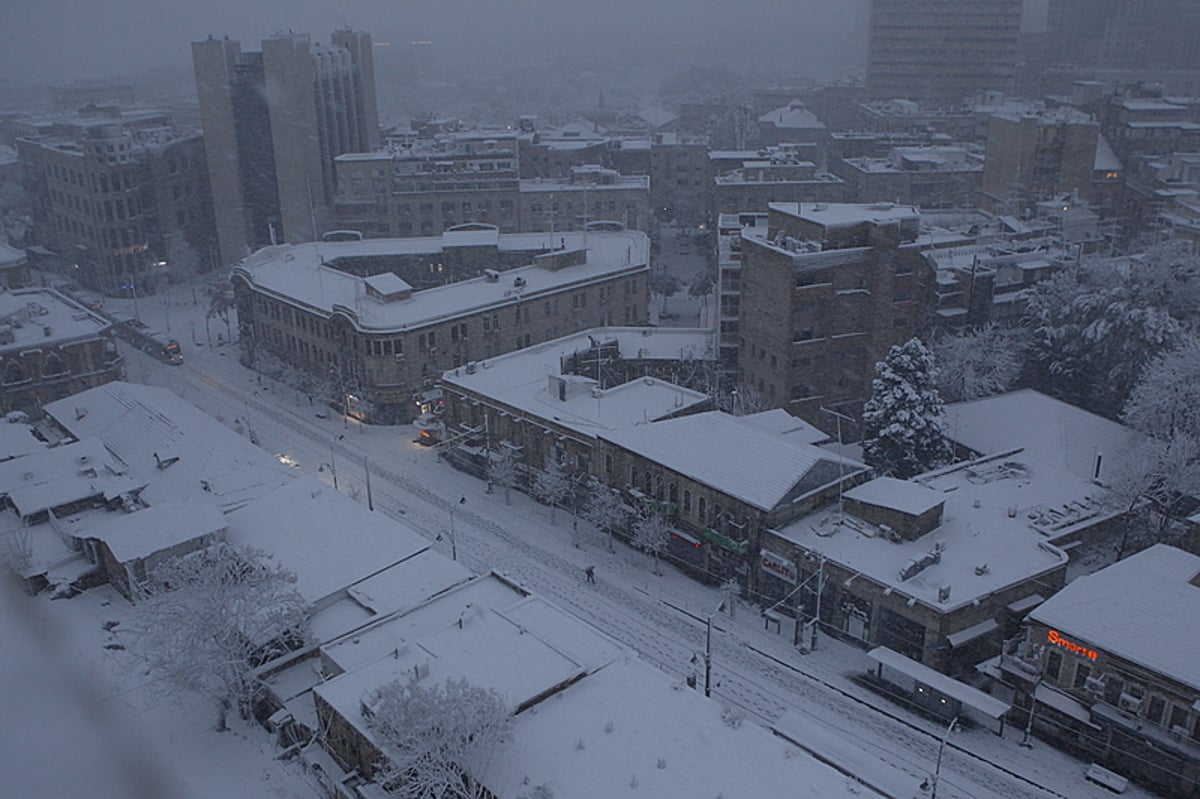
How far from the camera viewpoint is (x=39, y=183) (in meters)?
120

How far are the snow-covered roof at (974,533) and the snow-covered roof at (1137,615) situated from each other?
3478 millimetres

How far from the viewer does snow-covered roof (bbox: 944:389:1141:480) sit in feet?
183

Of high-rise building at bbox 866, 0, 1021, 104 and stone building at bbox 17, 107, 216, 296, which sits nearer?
stone building at bbox 17, 107, 216, 296

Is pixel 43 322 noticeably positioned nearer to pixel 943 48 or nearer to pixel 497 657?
pixel 497 657

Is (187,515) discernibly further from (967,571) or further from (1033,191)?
(1033,191)

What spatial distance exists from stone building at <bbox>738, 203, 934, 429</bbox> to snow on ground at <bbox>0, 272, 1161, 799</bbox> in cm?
→ 1844

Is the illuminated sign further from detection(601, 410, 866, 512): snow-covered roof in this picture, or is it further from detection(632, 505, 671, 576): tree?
detection(632, 505, 671, 576): tree

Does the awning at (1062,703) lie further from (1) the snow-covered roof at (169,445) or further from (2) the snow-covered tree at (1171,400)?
(1) the snow-covered roof at (169,445)

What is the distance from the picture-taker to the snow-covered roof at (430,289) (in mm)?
74938

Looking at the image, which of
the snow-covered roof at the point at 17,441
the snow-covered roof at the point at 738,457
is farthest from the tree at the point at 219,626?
the snow-covered roof at the point at 738,457

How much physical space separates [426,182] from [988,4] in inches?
5349

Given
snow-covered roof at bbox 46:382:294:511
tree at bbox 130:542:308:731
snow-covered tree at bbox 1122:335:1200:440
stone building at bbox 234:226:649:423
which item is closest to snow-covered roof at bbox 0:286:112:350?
snow-covered roof at bbox 46:382:294:511

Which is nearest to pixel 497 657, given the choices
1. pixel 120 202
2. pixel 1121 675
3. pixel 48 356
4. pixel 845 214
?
pixel 1121 675

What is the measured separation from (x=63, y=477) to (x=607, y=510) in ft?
99.8
